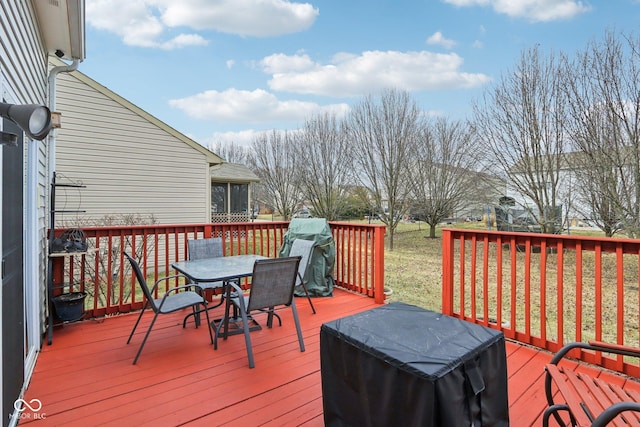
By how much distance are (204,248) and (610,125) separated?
7.51m

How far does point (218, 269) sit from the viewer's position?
10.4 ft

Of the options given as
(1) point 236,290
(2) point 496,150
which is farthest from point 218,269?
(2) point 496,150

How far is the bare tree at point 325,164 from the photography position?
1301 centimetres

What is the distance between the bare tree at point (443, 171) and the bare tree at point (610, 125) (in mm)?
4670

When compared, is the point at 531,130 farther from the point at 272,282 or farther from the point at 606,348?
the point at 272,282

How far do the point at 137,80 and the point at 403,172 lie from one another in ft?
29.5

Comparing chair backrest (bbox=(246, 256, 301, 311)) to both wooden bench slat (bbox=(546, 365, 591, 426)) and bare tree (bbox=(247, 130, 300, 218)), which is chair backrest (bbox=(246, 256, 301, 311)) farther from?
bare tree (bbox=(247, 130, 300, 218))

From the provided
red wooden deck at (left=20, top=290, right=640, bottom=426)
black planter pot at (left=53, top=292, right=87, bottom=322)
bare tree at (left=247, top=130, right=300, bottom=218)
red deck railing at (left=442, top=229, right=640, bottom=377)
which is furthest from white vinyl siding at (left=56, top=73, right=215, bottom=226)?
red deck railing at (left=442, top=229, right=640, bottom=377)

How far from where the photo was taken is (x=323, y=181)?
13.5 m

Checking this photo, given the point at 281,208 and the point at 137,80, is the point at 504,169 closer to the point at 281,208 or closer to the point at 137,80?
the point at 281,208

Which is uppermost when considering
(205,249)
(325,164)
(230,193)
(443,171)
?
(325,164)

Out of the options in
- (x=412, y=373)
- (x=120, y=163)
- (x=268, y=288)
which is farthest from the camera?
(x=120, y=163)

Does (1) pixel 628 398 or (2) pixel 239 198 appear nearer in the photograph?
(1) pixel 628 398

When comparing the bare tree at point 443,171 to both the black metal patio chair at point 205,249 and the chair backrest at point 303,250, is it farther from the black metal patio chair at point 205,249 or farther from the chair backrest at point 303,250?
the black metal patio chair at point 205,249
